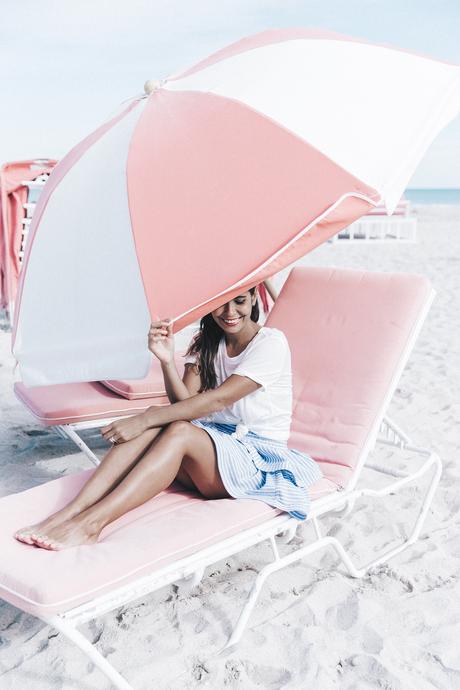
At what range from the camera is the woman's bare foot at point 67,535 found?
2680 mm

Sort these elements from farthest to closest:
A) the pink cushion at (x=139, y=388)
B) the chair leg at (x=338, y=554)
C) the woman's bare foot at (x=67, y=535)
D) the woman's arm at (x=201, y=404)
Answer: the pink cushion at (x=139, y=388)
the woman's arm at (x=201, y=404)
the chair leg at (x=338, y=554)
the woman's bare foot at (x=67, y=535)

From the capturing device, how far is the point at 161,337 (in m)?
2.73

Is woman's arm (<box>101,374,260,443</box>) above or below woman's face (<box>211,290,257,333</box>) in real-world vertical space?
below

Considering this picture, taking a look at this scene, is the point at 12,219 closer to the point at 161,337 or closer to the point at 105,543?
the point at 161,337

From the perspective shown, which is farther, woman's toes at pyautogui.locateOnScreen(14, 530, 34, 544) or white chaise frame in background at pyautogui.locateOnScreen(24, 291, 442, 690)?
woman's toes at pyautogui.locateOnScreen(14, 530, 34, 544)

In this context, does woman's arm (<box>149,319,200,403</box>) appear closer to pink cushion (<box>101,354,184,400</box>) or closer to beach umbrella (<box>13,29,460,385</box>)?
beach umbrella (<box>13,29,460,385</box>)

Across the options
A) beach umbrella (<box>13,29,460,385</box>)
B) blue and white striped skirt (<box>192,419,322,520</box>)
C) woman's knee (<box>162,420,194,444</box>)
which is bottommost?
blue and white striped skirt (<box>192,419,322,520</box>)

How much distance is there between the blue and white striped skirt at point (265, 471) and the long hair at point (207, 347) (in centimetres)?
24

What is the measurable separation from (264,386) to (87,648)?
128cm

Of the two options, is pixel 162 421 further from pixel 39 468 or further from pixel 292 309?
pixel 39 468

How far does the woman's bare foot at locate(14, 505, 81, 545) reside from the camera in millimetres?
2722

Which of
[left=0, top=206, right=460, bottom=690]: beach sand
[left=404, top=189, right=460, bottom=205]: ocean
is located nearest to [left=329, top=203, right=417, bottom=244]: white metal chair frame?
[left=0, top=206, right=460, bottom=690]: beach sand

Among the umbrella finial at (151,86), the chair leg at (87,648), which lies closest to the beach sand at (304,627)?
the chair leg at (87,648)

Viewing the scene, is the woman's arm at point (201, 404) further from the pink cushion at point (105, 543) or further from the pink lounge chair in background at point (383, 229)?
the pink lounge chair in background at point (383, 229)
